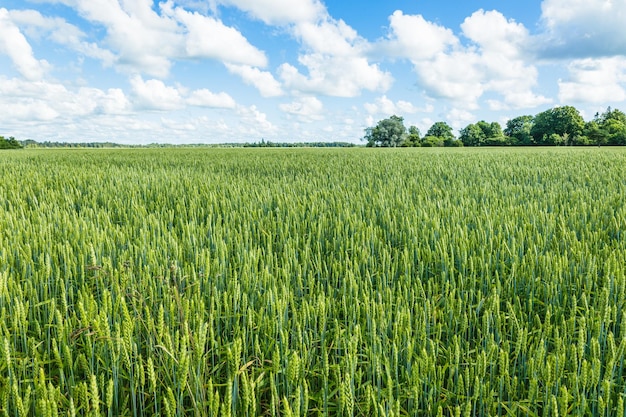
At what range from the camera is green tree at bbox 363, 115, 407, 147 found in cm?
7950

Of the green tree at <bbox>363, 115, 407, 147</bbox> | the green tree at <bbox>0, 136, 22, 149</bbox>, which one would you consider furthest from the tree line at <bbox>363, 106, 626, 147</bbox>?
the green tree at <bbox>0, 136, 22, 149</bbox>

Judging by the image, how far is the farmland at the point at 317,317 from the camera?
1.07 metres

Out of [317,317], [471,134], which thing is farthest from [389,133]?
[317,317]

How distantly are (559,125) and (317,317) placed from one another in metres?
78.3

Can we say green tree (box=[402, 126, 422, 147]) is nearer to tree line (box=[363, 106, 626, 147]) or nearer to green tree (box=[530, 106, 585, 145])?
tree line (box=[363, 106, 626, 147])

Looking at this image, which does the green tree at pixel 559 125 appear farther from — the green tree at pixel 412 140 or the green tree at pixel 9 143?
the green tree at pixel 9 143

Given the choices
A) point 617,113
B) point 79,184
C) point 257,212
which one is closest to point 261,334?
point 257,212

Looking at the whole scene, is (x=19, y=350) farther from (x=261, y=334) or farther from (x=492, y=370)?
(x=492, y=370)

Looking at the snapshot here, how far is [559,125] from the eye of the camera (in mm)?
67438

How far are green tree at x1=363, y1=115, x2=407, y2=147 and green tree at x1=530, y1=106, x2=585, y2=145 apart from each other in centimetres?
2239

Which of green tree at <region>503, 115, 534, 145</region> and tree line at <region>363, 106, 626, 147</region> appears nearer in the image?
tree line at <region>363, 106, 626, 147</region>

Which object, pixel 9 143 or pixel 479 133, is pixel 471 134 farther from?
pixel 9 143

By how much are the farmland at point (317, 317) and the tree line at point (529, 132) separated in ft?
209

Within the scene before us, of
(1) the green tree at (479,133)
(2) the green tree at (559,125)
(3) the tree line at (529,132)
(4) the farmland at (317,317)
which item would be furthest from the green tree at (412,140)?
(4) the farmland at (317,317)
